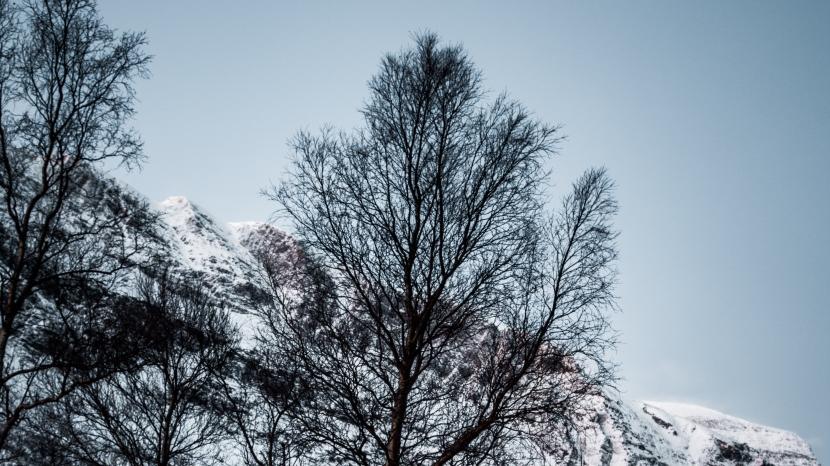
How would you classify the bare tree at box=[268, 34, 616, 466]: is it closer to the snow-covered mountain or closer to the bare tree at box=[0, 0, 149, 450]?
the bare tree at box=[0, 0, 149, 450]

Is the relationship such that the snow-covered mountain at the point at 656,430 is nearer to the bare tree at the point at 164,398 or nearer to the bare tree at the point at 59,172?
the bare tree at the point at 164,398

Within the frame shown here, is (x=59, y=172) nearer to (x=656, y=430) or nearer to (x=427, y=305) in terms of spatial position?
(x=427, y=305)

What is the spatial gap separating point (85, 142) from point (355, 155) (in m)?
3.84

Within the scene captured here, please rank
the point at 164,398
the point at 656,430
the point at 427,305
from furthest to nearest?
the point at 656,430 → the point at 164,398 → the point at 427,305

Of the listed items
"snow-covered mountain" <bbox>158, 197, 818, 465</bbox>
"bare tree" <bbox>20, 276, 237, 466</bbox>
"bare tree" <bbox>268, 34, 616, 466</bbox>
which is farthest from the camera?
"snow-covered mountain" <bbox>158, 197, 818, 465</bbox>

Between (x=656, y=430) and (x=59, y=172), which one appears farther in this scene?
(x=656, y=430)

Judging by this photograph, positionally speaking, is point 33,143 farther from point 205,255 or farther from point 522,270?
point 205,255

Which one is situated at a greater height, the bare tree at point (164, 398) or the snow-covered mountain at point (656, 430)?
the snow-covered mountain at point (656, 430)

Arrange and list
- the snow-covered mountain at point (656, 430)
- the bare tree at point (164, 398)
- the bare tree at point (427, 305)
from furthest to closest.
Result: the snow-covered mountain at point (656, 430)
the bare tree at point (164, 398)
the bare tree at point (427, 305)

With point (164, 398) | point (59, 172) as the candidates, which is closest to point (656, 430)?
point (164, 398)

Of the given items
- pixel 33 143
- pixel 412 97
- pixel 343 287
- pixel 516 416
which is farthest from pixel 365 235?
pixel 33 143

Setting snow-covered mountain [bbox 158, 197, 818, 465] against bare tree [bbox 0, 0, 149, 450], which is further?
snow-covered mountain [bbox 158, 197, 818, 465]

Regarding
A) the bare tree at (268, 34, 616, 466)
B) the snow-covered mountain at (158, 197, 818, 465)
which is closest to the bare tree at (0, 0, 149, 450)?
the bare tree at (268, 34, 616, 466)

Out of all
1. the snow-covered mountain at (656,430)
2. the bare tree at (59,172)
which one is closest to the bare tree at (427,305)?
the bare tree at (59,172)
